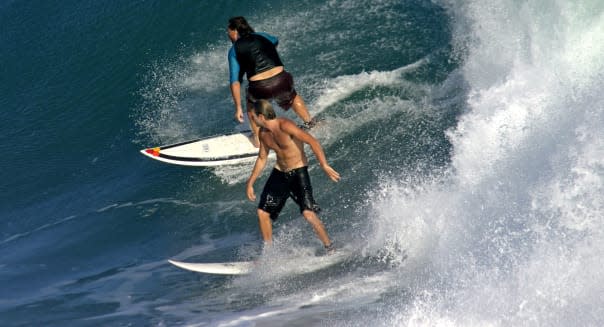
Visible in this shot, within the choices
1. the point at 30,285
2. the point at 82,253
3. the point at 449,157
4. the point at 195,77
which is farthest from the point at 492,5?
the point at 30,285

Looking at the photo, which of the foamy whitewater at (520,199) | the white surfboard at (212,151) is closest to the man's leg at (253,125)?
the white surfboard at (212,151)

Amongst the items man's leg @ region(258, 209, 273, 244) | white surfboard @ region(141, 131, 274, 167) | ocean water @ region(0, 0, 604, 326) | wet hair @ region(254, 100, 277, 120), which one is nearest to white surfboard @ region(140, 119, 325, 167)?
white surfboard @ region(141, 131, 274, 167)

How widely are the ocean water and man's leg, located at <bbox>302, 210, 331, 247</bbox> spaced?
0.28 metres

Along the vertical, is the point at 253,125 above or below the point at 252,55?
below

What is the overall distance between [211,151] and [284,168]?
2494mm

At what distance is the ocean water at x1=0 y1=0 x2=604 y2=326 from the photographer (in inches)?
241

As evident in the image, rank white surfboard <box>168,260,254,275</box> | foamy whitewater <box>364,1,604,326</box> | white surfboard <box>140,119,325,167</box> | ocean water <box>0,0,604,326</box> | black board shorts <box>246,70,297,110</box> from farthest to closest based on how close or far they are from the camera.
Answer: white surfboard <box>140,119,325,167</box>, black board shorts <box>246,70,297,110</box>, white surfboard <box>168,260,254,275</box>, ocean water <box>0,0,604,326</box>, foamy whitewater <box>364,1,604,326</box>

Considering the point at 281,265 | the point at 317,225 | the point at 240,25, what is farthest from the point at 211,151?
the point at 317,225

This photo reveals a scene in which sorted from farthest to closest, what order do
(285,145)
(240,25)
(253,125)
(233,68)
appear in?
(253,125)
(233,68)
(240,25)
(285,145)

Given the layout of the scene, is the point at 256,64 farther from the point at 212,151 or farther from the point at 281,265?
the point at 281,265

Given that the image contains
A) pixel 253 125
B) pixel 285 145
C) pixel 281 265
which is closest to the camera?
pixel 285 145

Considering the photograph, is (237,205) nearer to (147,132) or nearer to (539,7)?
(147,132)

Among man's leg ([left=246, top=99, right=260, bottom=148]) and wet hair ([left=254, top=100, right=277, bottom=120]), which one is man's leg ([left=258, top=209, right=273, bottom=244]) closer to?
wet hair ([left=254, top=100, right=277, bottom=120])

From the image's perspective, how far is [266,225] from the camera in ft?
24.1
